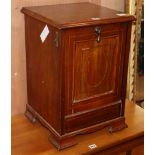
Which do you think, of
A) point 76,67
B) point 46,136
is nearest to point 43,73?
point 76,67

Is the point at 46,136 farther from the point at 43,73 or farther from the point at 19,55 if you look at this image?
the point at 19,55

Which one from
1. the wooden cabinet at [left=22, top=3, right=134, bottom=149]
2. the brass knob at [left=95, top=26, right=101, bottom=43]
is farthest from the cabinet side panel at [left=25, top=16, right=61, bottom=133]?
the brass knob at [left=95, top=26, right=101, bottom=43]

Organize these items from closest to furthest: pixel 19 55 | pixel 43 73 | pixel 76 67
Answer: pixel 76 67 → pixel 43 73 → pixel 19 55

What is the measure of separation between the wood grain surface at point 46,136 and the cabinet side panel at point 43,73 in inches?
3.3

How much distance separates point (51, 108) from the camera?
1285 mm

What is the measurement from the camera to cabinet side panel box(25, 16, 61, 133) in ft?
3.92

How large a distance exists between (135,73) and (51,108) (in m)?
0.73

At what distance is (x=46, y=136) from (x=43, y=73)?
29cm

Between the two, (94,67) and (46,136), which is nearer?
(94,67)

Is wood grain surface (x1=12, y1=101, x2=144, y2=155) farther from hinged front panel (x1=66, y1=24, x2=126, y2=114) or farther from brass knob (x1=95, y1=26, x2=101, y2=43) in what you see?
brass knob (x1=95, y1=26, x2=101, y2=43)

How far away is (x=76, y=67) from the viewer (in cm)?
118

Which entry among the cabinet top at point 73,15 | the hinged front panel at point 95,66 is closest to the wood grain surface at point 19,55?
the cabinet top at point 73,15

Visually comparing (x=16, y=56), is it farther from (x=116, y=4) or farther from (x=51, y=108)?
(x=116, y=4)

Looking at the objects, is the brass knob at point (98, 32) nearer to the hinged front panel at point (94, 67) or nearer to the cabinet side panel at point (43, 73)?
the hinged front panel at point (94, 67)
